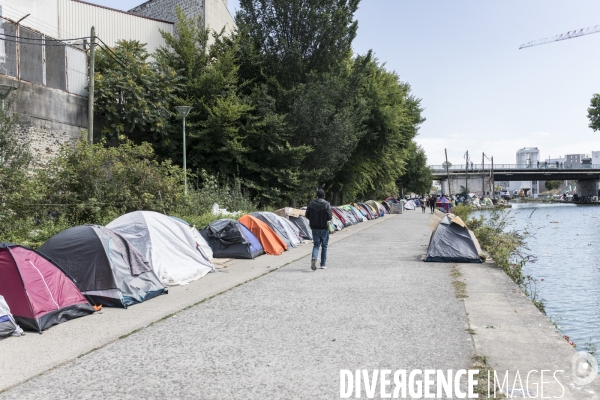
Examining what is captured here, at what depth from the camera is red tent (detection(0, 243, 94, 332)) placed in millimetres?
7160

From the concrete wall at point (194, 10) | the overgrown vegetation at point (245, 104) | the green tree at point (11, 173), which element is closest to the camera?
the green tree at point (11, 173)

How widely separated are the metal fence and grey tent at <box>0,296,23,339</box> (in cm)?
1434

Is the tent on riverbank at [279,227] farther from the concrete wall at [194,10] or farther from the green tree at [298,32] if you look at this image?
the concrete wall at [194,10]

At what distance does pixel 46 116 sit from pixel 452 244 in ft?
49.9

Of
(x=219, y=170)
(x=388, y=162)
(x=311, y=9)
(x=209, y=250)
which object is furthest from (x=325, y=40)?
(x=209, y=250)

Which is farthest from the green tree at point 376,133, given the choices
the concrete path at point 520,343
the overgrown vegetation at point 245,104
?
the concrete path at point 520,343

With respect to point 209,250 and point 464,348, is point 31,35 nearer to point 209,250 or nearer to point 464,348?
point 209,250

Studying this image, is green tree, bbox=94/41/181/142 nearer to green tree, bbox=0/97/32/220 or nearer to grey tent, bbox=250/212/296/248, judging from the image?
green tree, bbox=0/97/32/220

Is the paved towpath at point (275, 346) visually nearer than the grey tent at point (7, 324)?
Yes

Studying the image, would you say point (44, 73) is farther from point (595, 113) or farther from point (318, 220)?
point (595, 113)

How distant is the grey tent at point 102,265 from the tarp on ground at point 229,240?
5556mm

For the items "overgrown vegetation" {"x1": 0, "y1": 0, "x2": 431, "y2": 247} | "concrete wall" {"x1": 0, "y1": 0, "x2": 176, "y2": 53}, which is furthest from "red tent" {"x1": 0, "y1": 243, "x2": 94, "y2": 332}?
"concrete wall" {"x1": 0, "y1": 0, "x2": 176, "y2": 53}

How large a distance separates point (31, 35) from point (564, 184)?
663ft

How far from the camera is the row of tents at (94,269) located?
7.23m
